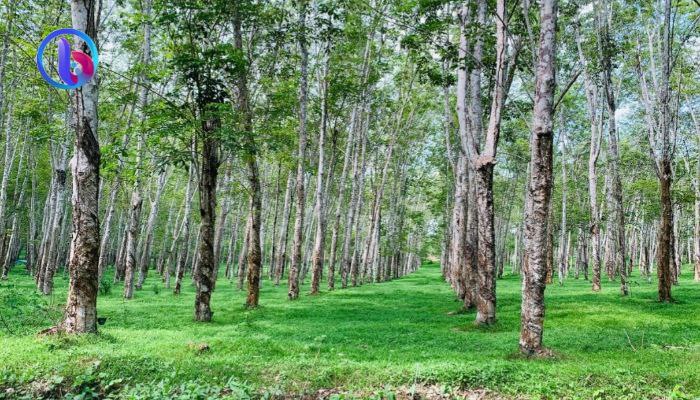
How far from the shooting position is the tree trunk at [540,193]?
7.36 meters

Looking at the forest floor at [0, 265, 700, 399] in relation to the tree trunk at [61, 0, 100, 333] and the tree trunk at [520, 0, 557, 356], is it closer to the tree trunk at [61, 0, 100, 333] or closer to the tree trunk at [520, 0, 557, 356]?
the tree trunk at [61, 0, 100, 333]

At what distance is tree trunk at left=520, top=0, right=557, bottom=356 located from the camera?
290 inches

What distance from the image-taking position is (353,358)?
7703 mm

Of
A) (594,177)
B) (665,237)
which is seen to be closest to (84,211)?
(665,237)

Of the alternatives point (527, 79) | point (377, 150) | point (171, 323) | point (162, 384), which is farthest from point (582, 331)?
point (377, 150)

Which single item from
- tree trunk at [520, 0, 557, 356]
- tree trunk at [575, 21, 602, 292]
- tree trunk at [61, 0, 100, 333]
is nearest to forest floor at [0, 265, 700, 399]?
tree trunk at [61, 0, 100, 333]

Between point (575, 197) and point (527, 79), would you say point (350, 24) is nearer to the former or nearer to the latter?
point (527, 79)

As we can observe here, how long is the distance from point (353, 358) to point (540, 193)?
13.4ft

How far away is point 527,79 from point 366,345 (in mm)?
19649

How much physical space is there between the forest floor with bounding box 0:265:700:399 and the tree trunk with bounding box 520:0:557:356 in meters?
0.62

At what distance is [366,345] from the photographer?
895 centimetres

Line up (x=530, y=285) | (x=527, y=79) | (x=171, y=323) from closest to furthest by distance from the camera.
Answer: (x=530, y=285) → (x=171, y=323) → (x=527, y=79)

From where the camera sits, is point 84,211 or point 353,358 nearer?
point 353,358

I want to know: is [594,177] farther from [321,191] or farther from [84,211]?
[84,211]
